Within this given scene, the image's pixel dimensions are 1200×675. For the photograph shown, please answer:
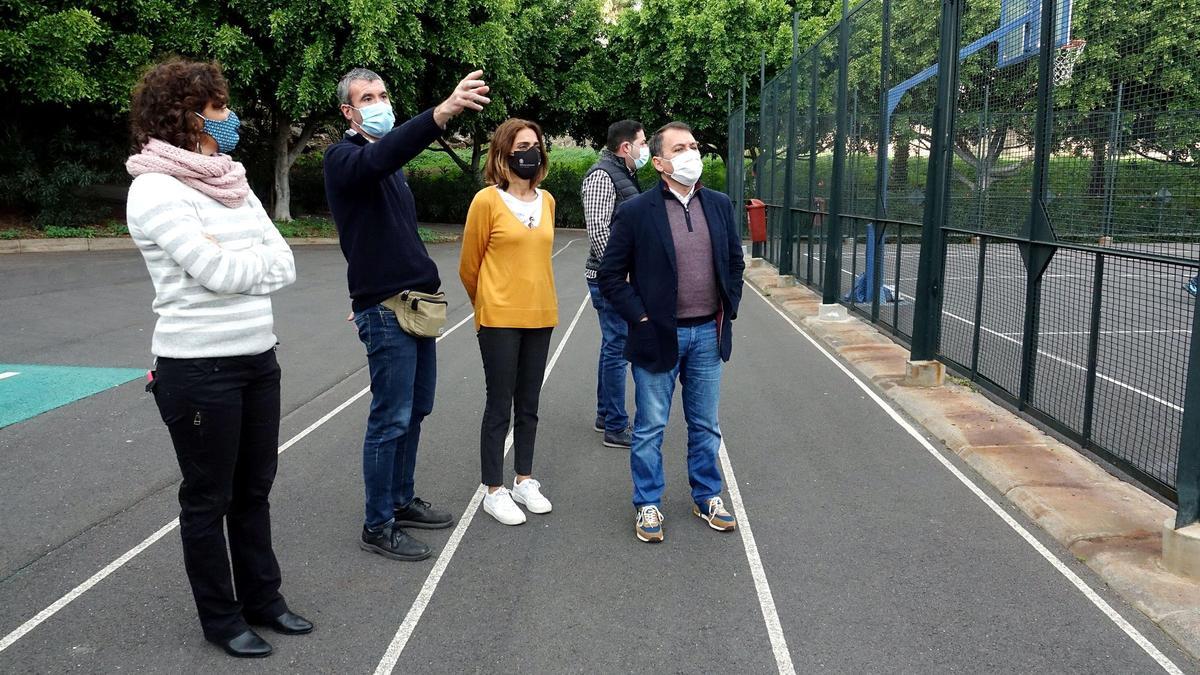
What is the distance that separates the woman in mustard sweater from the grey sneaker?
1448 mm

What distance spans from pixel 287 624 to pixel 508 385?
154cm

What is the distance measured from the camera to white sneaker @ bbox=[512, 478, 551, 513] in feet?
15.4

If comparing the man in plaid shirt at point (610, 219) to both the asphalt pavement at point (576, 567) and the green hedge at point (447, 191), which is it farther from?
the green hedge at point (447, 191)

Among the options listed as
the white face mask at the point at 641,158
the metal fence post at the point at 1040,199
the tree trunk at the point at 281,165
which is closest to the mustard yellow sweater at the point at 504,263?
the white face mask at the point at 641,158

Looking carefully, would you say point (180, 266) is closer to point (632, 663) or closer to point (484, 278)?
point (484, 278)

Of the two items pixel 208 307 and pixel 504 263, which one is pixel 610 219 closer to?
pixel 504 263

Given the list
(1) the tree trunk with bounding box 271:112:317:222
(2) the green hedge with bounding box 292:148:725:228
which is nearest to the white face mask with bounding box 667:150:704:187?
(1) the tree trunk with bounding box 271:112:317:222

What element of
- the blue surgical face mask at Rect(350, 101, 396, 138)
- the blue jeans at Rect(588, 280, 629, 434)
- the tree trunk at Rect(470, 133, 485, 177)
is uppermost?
the tree trunk at Rect(470, 133, 485, 177)

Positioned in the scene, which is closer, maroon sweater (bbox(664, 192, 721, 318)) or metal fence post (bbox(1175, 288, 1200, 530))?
metal fence post (bbox(1175, 288, 1200, 530))

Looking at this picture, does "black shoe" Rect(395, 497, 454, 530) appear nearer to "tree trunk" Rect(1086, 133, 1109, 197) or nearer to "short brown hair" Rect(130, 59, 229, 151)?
"short brown hair" Rect(130, 59, 229, 151)

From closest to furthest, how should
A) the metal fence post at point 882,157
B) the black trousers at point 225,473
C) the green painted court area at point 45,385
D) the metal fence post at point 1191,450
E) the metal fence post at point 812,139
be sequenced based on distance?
the black trousers at point 225,473 → the metal fence post at point 1191,450 → the green painted court area at point 45,385 → the metal fence post at point 882,157 → the metal fence post at point 812,139

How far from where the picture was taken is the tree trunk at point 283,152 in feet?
80.4

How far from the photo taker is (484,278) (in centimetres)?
442

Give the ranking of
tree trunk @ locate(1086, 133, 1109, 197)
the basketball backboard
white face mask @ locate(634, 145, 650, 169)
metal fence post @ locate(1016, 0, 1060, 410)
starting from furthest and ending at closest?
white face mask @ locate(634, 145, 650, 169) < metal fence post @ locate(1016, 0, 1060, 410) < the basketball backboard < tree trunk @ locate(1086, 133, 1109, 197)
